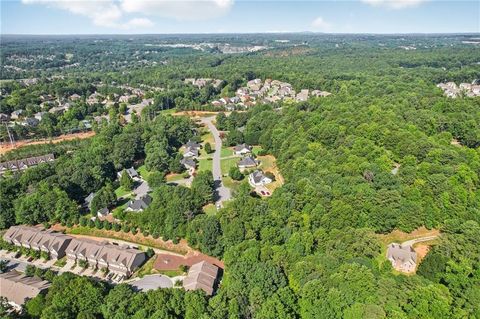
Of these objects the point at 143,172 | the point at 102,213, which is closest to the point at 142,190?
the point at 143,172

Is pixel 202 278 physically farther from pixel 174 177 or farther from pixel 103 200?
pixel 174 177

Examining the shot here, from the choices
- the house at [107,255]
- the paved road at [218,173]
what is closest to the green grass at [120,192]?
the house at [107,255]

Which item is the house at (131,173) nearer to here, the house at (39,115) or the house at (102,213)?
the house at (102,213)

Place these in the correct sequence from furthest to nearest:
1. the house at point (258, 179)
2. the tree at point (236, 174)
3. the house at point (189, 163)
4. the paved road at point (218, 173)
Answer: the house at point (189, 163) → the tree at point (236, 174) → the house at point (258, 179) → the paved road at point (218, 173)

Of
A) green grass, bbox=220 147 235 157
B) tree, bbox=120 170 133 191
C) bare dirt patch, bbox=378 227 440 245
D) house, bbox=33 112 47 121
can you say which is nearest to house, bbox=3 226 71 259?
tree, bbox=120 170 133 191

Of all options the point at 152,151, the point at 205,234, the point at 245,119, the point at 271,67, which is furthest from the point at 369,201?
the point at 271,67

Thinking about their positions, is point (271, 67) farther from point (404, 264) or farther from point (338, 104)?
point (404, 264)

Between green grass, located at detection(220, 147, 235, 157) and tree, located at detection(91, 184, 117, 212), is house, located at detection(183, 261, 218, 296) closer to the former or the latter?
tree, located at detection(91, 184, 117, 212)
